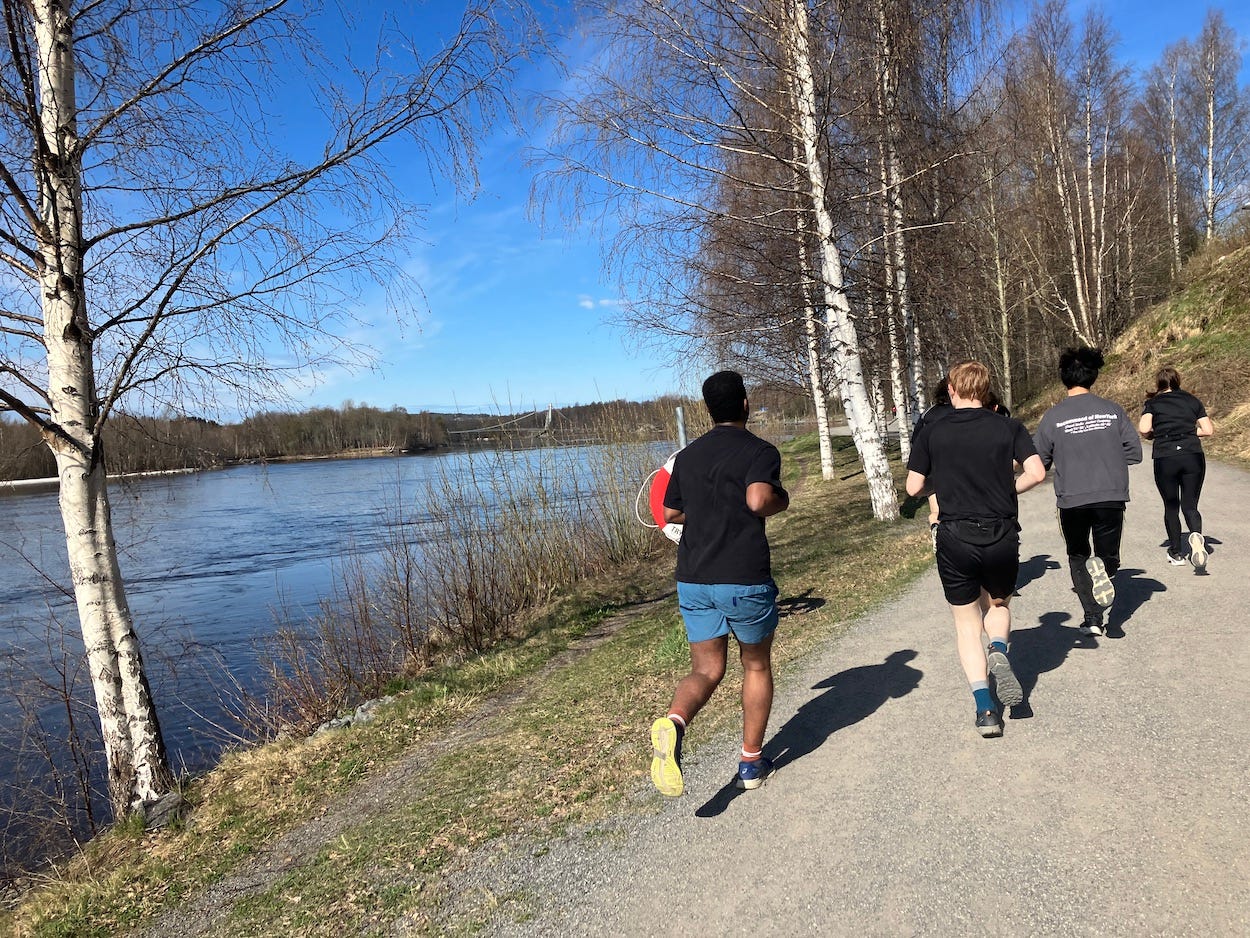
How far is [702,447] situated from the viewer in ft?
12.0

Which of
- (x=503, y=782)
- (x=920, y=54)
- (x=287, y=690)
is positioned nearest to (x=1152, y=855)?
(x=503, y=782)

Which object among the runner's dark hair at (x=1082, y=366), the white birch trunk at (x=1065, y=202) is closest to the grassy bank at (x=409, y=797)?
the runner's dark hair at (x=1082, y=366)

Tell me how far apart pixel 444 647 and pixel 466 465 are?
325 centimetres

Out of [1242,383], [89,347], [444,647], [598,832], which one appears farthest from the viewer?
[1242,383]

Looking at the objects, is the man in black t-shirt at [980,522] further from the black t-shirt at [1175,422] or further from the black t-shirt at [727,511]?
the black t-shirt at [1175,422]

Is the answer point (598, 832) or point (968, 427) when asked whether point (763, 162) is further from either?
point (598, 832)

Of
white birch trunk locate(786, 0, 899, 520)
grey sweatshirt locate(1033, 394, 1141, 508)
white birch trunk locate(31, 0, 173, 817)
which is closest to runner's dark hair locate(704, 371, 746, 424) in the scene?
grey sweatshirt locate(1033, 394, 1141, 508)

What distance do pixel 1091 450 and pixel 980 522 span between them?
6.26 feet

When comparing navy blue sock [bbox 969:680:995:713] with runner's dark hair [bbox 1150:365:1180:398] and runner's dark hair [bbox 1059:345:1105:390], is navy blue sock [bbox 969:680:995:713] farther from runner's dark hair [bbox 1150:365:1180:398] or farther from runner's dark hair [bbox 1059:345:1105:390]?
runner's dark hair [bbox 1150:365:1180:398]

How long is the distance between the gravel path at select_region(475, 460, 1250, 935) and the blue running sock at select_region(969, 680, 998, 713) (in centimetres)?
16

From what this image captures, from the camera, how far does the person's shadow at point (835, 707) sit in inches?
157

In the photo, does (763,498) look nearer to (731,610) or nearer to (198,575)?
(731,610)

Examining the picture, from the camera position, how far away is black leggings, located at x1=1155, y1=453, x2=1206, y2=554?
688cm

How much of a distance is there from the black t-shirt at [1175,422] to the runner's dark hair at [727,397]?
17.6ft
